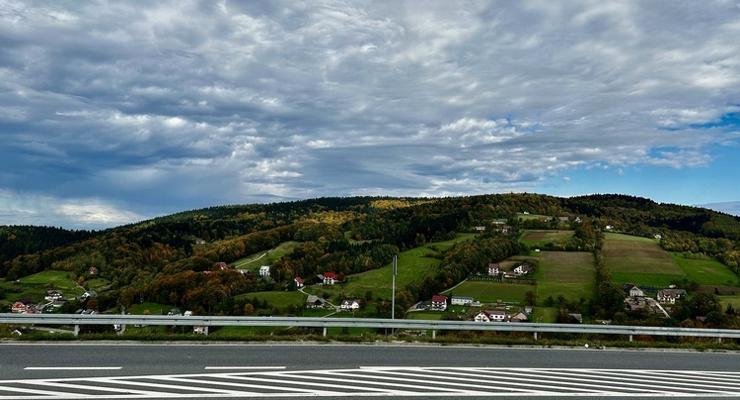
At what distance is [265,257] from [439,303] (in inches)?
1503

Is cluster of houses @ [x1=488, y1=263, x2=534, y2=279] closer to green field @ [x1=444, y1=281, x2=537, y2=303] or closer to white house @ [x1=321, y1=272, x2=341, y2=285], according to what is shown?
green field @ [x1=444, y1=281, x2=537, y2=303]

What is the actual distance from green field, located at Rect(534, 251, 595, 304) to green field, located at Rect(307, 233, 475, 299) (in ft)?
40.4

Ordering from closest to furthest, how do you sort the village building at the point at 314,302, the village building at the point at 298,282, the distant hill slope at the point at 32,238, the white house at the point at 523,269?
1. the village building at the point at 314,302
2. the white house at the point at 523,269
3. the village building at the point at 298,282
4. the distant hill slope at the point at 32,238

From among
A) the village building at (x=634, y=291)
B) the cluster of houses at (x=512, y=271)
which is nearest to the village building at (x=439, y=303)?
the cluster of houses at (x=512, y=271)

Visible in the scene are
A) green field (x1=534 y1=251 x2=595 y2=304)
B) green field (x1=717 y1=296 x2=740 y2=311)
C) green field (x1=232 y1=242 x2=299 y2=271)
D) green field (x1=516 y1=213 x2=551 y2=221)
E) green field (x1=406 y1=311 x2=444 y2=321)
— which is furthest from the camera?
green field (x1=516 y1=213 x2=551 y2=221)

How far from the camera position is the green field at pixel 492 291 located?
49.8m

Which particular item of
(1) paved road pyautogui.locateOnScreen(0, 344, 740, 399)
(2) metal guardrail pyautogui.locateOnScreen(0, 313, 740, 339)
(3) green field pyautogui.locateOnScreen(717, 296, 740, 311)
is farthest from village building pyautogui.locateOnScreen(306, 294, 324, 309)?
(1) paved road pyautogui.locateOnScreen(0, 344, 740, 399)

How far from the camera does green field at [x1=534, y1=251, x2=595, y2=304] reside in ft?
165

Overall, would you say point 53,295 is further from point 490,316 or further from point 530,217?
point 530,217

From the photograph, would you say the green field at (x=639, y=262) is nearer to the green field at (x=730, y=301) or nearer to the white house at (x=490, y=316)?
the green field at (x=730, y=301)

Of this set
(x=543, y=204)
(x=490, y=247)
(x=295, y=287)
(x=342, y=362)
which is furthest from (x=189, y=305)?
(x=543, y=204)

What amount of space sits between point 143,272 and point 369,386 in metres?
72.5

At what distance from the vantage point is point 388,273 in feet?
209

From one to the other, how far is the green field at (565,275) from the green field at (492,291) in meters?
1.67
